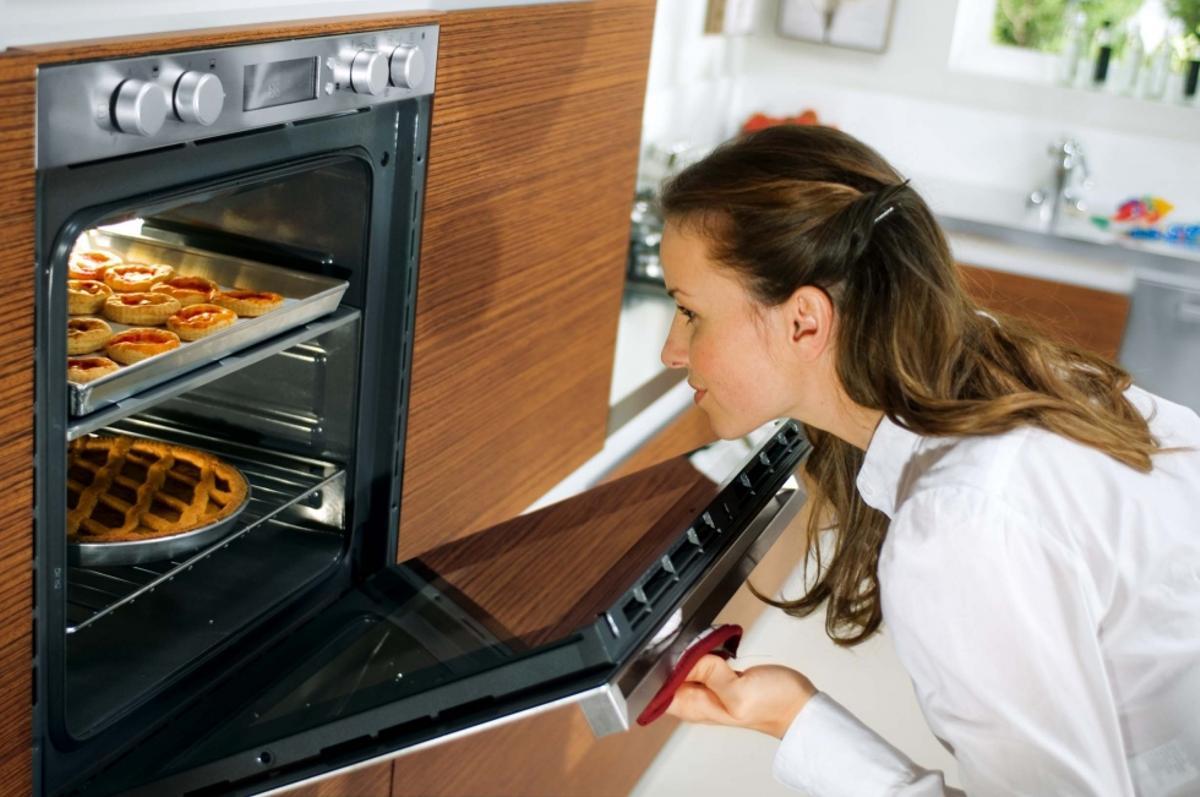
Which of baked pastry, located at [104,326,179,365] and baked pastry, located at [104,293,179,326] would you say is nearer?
baked pastry, located at [104,326,179,365]

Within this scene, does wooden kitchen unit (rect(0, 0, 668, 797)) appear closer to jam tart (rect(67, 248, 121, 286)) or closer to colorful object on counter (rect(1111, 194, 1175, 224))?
jam tart (rect(67, 248, 121, 286))

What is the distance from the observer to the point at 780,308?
1256 mm

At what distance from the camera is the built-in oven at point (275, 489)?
98cm

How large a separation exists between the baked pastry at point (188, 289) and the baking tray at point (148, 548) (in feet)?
0.68

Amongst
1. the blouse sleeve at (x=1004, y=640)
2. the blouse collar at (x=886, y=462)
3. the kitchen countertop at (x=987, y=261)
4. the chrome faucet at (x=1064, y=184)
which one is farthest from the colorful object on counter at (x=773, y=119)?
the blouse sleeve at (x=1004, y=640)

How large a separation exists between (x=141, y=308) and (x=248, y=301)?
3.9 inches

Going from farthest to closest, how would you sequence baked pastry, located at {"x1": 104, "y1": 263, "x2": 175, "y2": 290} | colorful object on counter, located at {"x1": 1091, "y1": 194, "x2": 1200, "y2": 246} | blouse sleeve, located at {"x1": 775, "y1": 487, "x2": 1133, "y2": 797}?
colorful object on counter, located at {"x1": 1091, "y1": 194, "x2": 1200, "y2": 246}
baked pastry, located at {"x1": 104, "y1": 263, "x2": 175, "y2": 290}
blouse sleeve, located at {"x1": 775, "y1": 487, "x2": 1133, "y2": 797}

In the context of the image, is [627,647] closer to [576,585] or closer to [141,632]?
[576,585]

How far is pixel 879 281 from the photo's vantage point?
1225mm

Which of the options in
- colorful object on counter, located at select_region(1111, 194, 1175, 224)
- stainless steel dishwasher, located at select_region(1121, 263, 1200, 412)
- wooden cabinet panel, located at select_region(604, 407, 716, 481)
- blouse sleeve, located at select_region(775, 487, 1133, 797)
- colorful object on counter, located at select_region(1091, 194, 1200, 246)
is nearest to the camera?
blouse sleeve, located at select_region(775, 487, 1133, 797)

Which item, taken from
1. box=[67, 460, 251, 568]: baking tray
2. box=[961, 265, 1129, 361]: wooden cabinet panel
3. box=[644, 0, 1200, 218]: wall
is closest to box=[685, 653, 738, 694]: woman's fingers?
box=[67, 460, 251, 568]: baking tray

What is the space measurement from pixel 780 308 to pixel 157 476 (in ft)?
2.14

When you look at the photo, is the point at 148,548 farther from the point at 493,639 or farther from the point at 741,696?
the point at 741,696

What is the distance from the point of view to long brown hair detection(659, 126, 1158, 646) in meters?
1.22
